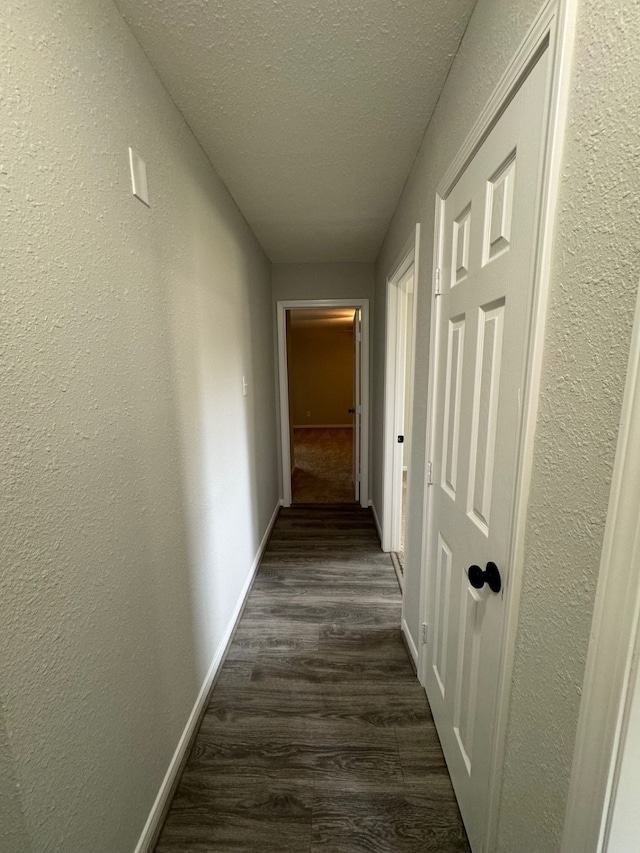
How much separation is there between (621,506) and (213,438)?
1449 millimetres

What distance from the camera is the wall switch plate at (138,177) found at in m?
0.93

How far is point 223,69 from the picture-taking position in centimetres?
105

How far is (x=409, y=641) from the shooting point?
1.66 meters

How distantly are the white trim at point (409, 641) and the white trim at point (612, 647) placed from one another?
111cm

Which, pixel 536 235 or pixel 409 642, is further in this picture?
pixel 409 642

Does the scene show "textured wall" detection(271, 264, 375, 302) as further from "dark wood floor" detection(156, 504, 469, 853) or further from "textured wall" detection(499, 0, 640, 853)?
"textured wall" detection(499, 0, 640, 853)

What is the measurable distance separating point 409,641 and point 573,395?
1577 millimetres

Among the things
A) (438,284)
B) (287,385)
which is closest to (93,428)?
(438,284)

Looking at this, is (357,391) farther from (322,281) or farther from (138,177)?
(138,177)

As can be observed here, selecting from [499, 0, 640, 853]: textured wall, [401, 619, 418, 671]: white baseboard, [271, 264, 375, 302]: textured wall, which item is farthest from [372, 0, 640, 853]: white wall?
[271, 264, 375, 302]: textured wall

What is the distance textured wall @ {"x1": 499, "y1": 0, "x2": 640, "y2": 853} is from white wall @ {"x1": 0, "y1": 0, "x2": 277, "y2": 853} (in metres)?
0.96

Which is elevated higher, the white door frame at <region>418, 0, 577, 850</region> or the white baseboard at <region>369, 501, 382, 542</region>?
the white door frame at <region>418, 0, 577, 850</region>

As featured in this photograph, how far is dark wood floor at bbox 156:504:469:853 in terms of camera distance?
103cm

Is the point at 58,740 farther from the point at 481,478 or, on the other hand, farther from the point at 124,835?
the point at 481,478
